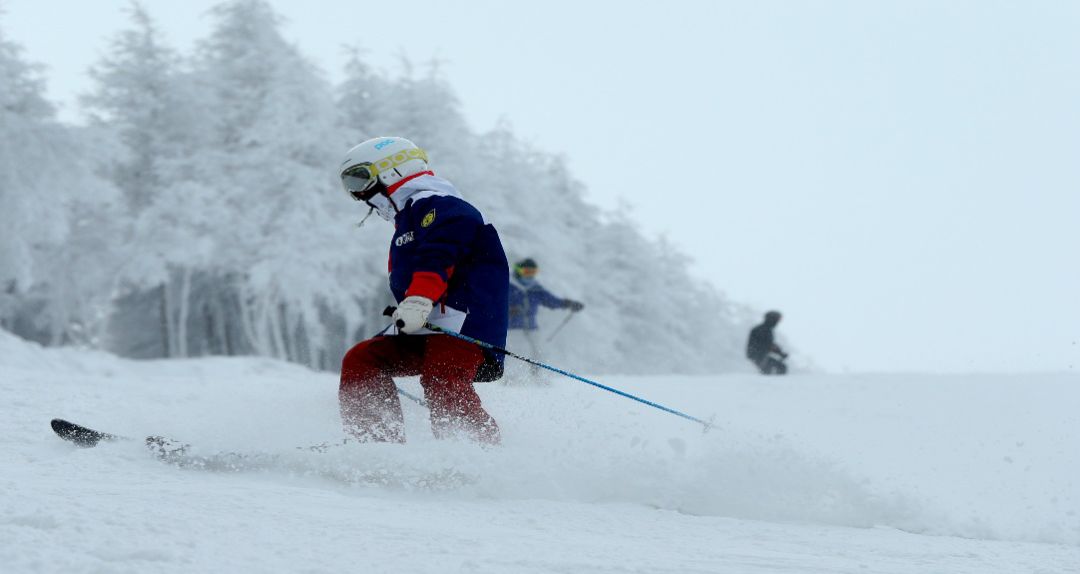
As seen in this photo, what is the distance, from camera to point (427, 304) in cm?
407

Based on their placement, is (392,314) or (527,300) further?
(527,300)

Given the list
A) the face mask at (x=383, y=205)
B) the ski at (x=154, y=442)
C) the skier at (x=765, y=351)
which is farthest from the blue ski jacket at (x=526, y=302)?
the ski at (x=154, y=442)

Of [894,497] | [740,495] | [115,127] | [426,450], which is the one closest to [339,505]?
[426,450]

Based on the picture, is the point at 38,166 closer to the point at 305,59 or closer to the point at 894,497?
the point at 305,59

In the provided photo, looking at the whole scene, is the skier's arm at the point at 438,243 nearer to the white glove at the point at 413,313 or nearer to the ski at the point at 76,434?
the white glove at the point at 413,313

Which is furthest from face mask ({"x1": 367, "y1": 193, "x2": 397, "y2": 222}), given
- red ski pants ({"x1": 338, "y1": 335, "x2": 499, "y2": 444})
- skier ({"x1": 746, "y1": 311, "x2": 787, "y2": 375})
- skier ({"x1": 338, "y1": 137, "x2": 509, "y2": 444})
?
skier ({"x1": 746, "y1": 311, "x2": 787, "y2": 375})

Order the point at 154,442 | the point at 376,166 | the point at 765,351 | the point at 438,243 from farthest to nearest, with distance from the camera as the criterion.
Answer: the point at 765,351
the point at 376,166
the point at 438,243
the point at 154,442

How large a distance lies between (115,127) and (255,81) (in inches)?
166

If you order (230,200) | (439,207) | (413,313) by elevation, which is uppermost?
(230,200)

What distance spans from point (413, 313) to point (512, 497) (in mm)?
867

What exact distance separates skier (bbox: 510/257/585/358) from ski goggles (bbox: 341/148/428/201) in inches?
257

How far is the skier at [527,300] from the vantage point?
11.1m

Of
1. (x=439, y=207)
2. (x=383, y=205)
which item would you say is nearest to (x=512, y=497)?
(x=439, y=207)

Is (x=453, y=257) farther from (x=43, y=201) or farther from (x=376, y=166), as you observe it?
(x=43, y=201)
